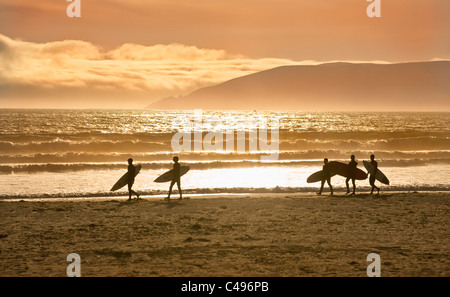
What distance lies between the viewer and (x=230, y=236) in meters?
12.1

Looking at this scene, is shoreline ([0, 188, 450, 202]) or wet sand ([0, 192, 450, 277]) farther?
shoreline ([0, 188, 450, 202])

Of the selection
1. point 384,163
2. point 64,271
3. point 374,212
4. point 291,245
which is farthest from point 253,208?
point 384,163

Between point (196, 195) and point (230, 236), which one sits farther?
point (196, 195)

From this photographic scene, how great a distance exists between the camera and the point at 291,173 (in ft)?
89.1

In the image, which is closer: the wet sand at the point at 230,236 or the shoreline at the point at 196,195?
the wet sand at the point at 230,236

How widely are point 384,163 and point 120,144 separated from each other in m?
28.9

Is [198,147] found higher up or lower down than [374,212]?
higher up

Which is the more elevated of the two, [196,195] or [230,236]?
[196,195]

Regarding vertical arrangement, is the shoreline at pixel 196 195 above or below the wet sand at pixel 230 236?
above

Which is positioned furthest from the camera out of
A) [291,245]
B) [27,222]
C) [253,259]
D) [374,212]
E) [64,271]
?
[374,212]

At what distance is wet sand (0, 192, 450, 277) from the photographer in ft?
31.4

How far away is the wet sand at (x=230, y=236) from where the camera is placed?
9.59m
